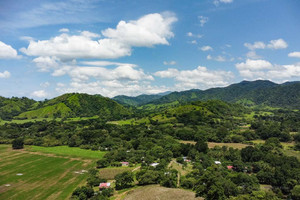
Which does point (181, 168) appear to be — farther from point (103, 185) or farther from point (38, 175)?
point (38, 175)

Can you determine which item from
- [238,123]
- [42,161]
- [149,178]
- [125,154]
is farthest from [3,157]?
[238,123]

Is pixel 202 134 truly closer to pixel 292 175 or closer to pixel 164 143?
pixel 164 143

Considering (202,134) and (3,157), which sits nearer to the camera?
(3,157)

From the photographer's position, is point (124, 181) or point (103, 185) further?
point (103, 185)

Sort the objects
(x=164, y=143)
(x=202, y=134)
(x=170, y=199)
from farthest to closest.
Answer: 1. (x=202, y=134)
2. (x=164, y=143)
3. (x=170, y=199)

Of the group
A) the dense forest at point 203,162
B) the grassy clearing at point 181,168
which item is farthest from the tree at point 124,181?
the grassy clearing at point 181,168

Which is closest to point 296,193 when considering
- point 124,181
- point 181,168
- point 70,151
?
point 181,168

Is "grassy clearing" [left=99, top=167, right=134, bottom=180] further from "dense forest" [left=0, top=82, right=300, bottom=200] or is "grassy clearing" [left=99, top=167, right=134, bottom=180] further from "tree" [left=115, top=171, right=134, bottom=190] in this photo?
"tree" [left=115, top=171, right=134, bottom=190]
